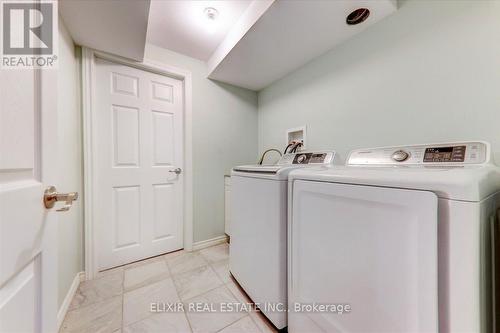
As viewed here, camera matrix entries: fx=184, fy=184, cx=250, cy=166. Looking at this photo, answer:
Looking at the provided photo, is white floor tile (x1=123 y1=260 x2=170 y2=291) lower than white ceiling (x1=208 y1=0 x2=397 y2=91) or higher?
lower

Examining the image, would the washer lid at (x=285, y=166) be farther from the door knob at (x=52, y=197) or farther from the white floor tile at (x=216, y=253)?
the white floor tile at (x=216, y=253)

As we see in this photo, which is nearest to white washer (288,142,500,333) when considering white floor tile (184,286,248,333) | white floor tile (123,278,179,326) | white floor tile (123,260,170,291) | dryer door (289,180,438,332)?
dryer door (289,180,438,332)

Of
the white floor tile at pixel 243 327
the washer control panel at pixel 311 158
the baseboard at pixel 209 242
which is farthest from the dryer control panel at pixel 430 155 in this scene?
the baseboard at pixel 209 242

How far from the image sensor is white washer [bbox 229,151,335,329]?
1074 mm

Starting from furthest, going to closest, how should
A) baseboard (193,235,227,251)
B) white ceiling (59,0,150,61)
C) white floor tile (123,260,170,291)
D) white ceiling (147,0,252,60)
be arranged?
baseboard (193,235,227,251), white floor tile (123,260,170,291), white ceiling (147,0,252,60), white ceiling (59,0,150,61)

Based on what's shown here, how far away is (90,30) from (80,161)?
103cm

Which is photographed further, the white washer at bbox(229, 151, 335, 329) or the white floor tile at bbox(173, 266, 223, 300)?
the white floor tile at bbox(173, 266, 223, 300)

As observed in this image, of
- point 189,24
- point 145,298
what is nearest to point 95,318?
point 145,298

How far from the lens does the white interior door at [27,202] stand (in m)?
0.37

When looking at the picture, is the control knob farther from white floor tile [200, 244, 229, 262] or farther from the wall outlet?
white floor tile [200, 244, 229, 262]

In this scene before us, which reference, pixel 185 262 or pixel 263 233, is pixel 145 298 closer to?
pixel 185 262

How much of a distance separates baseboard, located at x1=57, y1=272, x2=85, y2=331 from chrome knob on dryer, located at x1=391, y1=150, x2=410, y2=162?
7.39 ft

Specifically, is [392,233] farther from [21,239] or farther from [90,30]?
[90,30]

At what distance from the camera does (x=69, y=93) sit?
4.59 feet
